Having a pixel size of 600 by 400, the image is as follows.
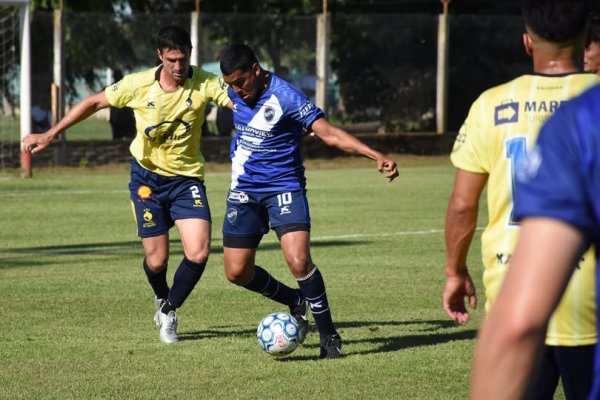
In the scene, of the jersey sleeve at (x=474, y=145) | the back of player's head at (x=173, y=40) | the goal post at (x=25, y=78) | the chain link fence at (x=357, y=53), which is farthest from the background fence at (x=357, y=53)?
the jersey sleeve at (x=474, y=145)

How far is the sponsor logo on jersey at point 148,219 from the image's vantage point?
27.8ft

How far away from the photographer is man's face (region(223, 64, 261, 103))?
759 centimetres

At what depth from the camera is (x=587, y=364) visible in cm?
378

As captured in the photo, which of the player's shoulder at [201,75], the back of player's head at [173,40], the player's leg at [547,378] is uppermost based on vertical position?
the back of player's head at [173,40]

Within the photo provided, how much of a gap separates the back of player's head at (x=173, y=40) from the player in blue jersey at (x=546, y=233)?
18.9 feet

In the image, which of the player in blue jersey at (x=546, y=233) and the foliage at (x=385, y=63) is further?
the foliage at (x=385, y=63)

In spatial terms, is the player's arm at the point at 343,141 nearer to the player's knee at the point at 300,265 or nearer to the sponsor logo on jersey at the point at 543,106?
the player's knee at the point at 300,265

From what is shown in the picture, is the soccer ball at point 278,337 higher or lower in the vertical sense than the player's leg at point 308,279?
lower

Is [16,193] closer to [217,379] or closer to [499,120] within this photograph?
[217,379]

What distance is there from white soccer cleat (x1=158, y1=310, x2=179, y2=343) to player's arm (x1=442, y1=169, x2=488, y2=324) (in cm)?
391

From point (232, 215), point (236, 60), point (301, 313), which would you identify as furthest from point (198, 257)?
point (236, 60)

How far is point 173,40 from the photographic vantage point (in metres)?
7.96

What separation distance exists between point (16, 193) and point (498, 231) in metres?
16.1

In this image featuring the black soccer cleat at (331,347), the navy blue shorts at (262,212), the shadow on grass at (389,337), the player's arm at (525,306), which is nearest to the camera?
the player's arm at (525,306)
